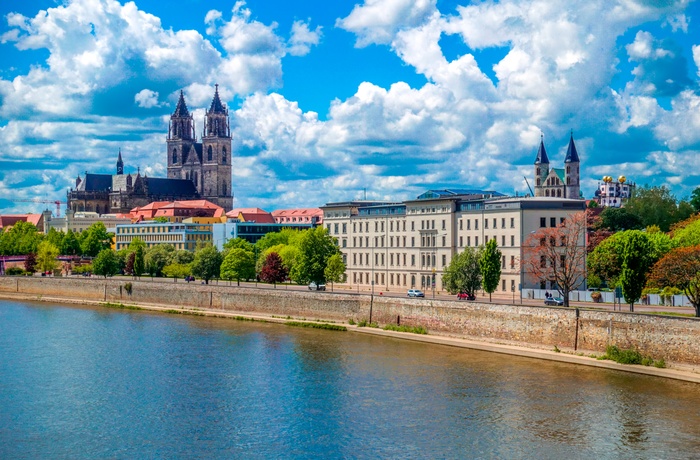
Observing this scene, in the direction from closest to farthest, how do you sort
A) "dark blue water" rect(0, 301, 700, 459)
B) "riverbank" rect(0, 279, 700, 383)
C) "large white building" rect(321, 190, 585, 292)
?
"dark blue water" rect(0, 301, 700, 459) → "riverbank" rect(0, 279, 700, 383) → "large white building" rect(321, 190, 585, 292)

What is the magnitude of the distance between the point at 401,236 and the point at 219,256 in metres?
28.1

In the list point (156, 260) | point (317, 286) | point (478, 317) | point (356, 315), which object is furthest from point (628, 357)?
point (156, 260)

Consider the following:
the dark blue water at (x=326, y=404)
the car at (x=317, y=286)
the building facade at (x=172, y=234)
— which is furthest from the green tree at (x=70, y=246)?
the dark blue water at (x=326, y=404)

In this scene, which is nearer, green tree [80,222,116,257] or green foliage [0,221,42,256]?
green tree [80,222,116,257]

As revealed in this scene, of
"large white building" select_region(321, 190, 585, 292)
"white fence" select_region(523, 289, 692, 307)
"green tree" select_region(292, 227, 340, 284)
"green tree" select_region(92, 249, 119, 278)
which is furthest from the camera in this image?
"green tree" select_region(92, 249, 119, 278)

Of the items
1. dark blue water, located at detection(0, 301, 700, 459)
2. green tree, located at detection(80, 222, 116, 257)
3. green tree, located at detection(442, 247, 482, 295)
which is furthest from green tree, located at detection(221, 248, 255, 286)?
green tree, located at detection(80, 222, 116, 257)

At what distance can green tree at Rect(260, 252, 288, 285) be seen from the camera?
104438 mm

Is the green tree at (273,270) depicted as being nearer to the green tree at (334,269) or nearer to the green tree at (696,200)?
the green tree at (334,269)

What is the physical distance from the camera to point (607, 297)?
3081 inches

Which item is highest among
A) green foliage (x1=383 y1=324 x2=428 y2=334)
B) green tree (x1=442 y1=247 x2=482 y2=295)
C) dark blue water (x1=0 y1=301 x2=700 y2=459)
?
green tree (x1=442 y1=247 x2=482 y2=295)

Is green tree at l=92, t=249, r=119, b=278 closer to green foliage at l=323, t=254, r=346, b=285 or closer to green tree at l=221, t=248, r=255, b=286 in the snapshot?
green tree at l=221, t=248, r=255, b=286

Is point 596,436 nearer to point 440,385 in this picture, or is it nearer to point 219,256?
point 440,385

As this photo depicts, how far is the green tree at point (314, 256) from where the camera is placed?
93.7 m

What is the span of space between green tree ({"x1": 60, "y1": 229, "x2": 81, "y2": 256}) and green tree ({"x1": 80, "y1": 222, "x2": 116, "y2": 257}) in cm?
127
